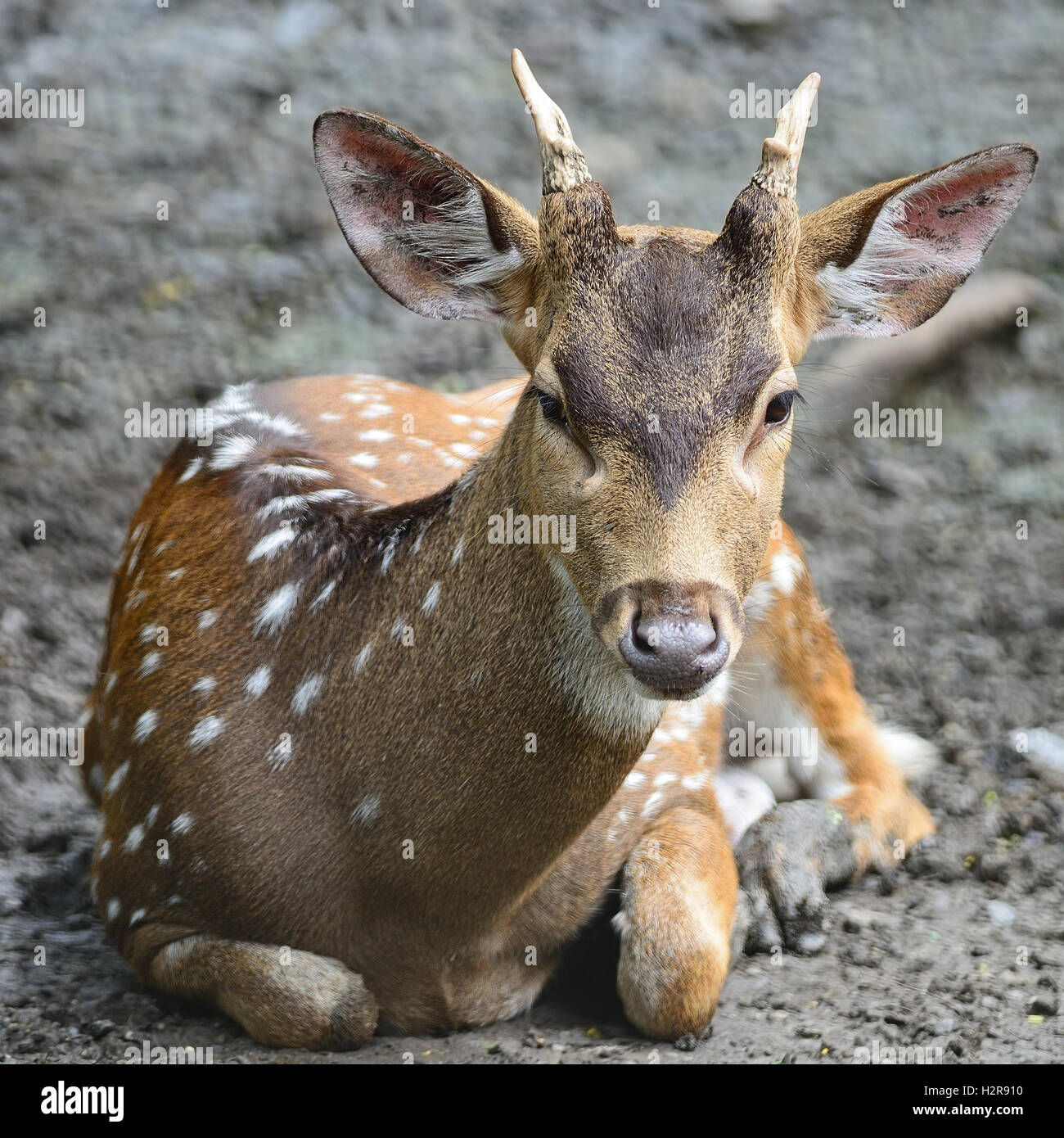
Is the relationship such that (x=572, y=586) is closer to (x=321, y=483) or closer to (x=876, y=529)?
(x=321, y=483)

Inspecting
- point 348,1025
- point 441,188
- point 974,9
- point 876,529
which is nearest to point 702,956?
point 348,1025

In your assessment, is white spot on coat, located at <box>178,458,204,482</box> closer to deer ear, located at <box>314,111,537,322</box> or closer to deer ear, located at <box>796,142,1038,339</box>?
deer ear, located at <box>314,111,537,322</box>

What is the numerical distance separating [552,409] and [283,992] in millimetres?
1530

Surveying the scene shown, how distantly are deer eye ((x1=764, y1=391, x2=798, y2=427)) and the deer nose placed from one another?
20.8 inches

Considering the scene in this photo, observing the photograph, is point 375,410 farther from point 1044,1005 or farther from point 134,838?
point 1044,1005

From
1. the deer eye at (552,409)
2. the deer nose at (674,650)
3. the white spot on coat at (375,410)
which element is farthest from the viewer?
the white spot on coat at (375,410)

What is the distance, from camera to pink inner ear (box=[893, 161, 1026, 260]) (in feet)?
11.6

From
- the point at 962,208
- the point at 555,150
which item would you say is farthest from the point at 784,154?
the point at 962,208

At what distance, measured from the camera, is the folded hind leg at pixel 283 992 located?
11.8ft

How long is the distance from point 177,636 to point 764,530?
5.41 ft

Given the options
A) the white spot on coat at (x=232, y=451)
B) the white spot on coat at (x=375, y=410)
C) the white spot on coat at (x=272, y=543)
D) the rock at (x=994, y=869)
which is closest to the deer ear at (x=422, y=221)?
the white spot on coat at (x=272, y=543)

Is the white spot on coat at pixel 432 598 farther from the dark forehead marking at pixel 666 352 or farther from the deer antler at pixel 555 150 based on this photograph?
the deer antler at pixel 555 150

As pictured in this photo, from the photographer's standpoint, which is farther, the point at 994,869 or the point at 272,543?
the point at 994,869

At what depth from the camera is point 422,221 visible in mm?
3443
